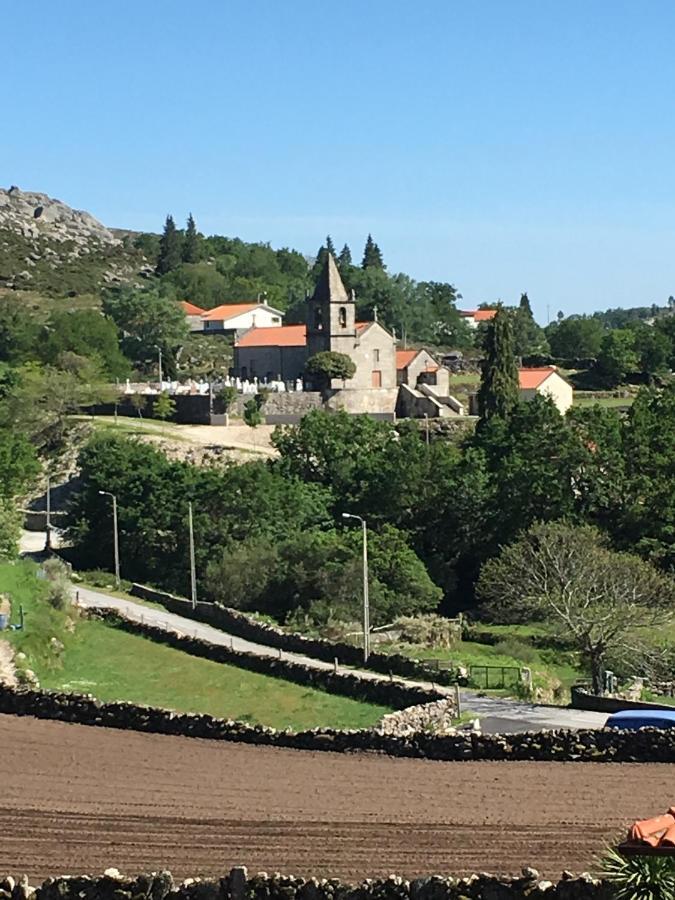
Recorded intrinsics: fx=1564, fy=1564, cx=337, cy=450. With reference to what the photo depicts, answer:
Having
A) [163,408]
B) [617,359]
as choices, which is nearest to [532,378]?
[617,359]

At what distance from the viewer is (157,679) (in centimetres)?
4050

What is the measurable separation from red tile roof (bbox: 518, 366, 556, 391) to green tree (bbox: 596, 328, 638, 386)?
20427 millimetres

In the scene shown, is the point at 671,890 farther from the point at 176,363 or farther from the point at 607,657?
the point at 176,363

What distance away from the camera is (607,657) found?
43719 millimetres

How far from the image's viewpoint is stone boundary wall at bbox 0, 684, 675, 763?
2377 cm

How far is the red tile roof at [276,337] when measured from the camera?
108m

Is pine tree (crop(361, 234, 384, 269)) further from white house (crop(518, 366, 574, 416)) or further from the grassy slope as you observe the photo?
the grassy slope

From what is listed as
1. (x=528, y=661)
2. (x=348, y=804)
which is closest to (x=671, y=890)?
(x=348, y=804)

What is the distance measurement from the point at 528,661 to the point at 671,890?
34288 mm

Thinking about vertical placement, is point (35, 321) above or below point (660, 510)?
above

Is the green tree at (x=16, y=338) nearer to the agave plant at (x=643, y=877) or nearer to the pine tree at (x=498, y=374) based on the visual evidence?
the pine tree at (x=498, y=374)

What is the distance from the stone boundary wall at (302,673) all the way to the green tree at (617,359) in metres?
79.6

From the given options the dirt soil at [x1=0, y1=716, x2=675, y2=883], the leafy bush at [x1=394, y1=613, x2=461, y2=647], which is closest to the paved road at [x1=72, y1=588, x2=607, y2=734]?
the leafy bush at [x1=394, y1=613, x2=461, y2=647]

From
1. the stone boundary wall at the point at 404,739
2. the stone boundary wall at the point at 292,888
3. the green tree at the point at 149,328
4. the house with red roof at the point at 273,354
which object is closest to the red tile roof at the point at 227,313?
the green tree at the point at 149,328
